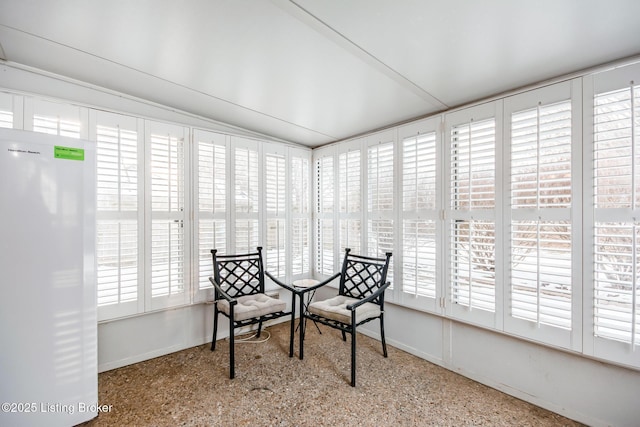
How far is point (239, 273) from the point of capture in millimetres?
2812

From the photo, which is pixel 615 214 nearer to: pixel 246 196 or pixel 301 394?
pixel 301 394

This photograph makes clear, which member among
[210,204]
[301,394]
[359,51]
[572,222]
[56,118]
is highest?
[359,51]

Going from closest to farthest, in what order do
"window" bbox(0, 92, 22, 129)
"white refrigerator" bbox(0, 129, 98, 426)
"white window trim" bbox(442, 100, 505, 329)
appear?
"white refrigerator" bbox(0, 129, 98, 426), "window" bbox(0, 92, 22, 129), "white window trim" bbox(442, 100, 505, 329)

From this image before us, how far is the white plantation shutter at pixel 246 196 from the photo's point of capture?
288 cm

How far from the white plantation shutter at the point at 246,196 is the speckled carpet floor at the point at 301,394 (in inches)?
44.4

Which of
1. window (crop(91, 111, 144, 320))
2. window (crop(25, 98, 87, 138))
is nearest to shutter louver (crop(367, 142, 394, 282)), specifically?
window (crop(91, 111, 144, 320))

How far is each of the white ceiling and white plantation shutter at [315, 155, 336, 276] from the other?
122cm

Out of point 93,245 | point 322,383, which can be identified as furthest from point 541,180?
point 93,245

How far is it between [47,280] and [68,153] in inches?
29.8

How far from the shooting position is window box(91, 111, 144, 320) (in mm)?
2143

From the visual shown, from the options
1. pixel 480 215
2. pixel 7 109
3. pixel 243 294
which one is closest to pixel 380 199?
pixel 480 215

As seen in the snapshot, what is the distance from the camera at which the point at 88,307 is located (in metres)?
1.65

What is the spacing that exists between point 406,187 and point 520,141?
0.93 metres

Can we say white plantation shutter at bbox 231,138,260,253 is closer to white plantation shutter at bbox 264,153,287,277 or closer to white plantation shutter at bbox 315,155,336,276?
white plantation shutter at bbox 264,153,287,277
